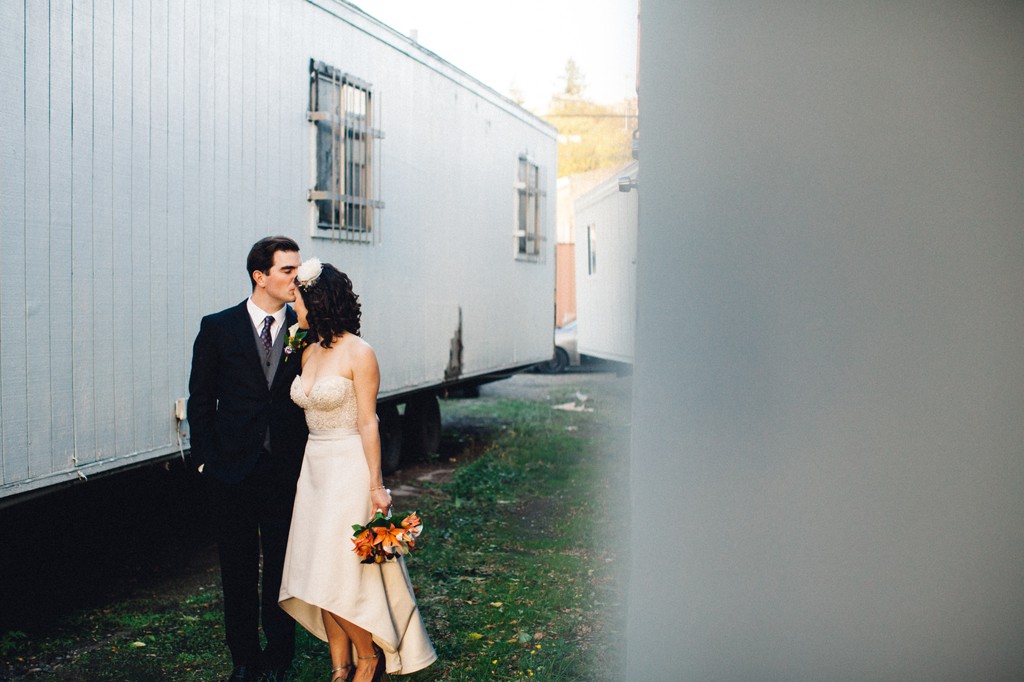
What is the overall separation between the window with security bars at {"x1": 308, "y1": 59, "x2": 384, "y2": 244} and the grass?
217 cm

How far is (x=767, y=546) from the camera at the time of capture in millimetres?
2719

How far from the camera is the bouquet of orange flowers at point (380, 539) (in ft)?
12.0

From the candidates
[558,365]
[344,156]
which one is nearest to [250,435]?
[344,156]

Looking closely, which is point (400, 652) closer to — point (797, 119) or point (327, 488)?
point (327, 488)

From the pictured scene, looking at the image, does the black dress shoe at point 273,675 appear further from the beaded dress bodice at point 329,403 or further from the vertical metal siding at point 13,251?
the vertical metal siding at point 13,251

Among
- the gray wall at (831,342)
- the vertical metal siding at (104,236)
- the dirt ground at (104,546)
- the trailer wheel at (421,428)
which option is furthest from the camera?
the trailer wheel at (421,428)

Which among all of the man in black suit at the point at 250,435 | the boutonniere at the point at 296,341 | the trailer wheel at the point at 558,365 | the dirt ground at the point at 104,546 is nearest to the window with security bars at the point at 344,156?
the dirt ground at the point at 104,546

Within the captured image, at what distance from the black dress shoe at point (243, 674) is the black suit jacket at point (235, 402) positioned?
767mm

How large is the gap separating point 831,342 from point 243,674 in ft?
8.83

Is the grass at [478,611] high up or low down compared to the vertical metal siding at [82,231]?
down

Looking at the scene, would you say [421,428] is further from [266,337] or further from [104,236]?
[266,337]

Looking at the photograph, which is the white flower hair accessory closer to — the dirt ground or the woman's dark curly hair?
the woman's dark curly hair

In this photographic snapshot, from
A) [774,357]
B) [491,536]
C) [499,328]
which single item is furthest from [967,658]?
[499,328]

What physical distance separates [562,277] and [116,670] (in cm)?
2341
